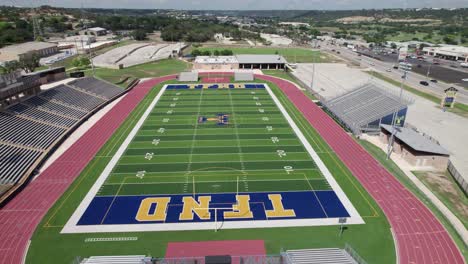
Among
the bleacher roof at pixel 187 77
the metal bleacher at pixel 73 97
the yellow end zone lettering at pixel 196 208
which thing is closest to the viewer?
the yellow end zone lettering at pixel 196 208

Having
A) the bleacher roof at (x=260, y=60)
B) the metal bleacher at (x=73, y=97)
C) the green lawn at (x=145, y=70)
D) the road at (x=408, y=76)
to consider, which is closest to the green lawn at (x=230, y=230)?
the metal bleacher at (x=73, y=97)

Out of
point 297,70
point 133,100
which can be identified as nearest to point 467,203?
point 133,100

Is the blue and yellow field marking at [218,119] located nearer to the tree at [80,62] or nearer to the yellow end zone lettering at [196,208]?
the yellow end zone lettering at [196,208]

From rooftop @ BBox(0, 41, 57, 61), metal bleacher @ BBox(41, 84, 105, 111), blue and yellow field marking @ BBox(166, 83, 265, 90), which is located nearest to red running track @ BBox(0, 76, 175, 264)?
metal bleacher @ BBox(41, 84, 105, 111)

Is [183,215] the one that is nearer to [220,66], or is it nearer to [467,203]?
[467,203]

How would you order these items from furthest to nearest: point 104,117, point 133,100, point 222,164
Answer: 1. point 133,100
2. point 104,117
3. point 222,164

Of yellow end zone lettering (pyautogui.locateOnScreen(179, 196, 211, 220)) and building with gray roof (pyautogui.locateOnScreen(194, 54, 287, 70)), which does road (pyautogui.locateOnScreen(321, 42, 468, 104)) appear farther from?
yellow end zone lettering (pyautogui.locateOnScreen(179, 196, 211, 220))

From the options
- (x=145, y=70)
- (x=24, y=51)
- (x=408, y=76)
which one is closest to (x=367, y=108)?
(x=408, y=76)
